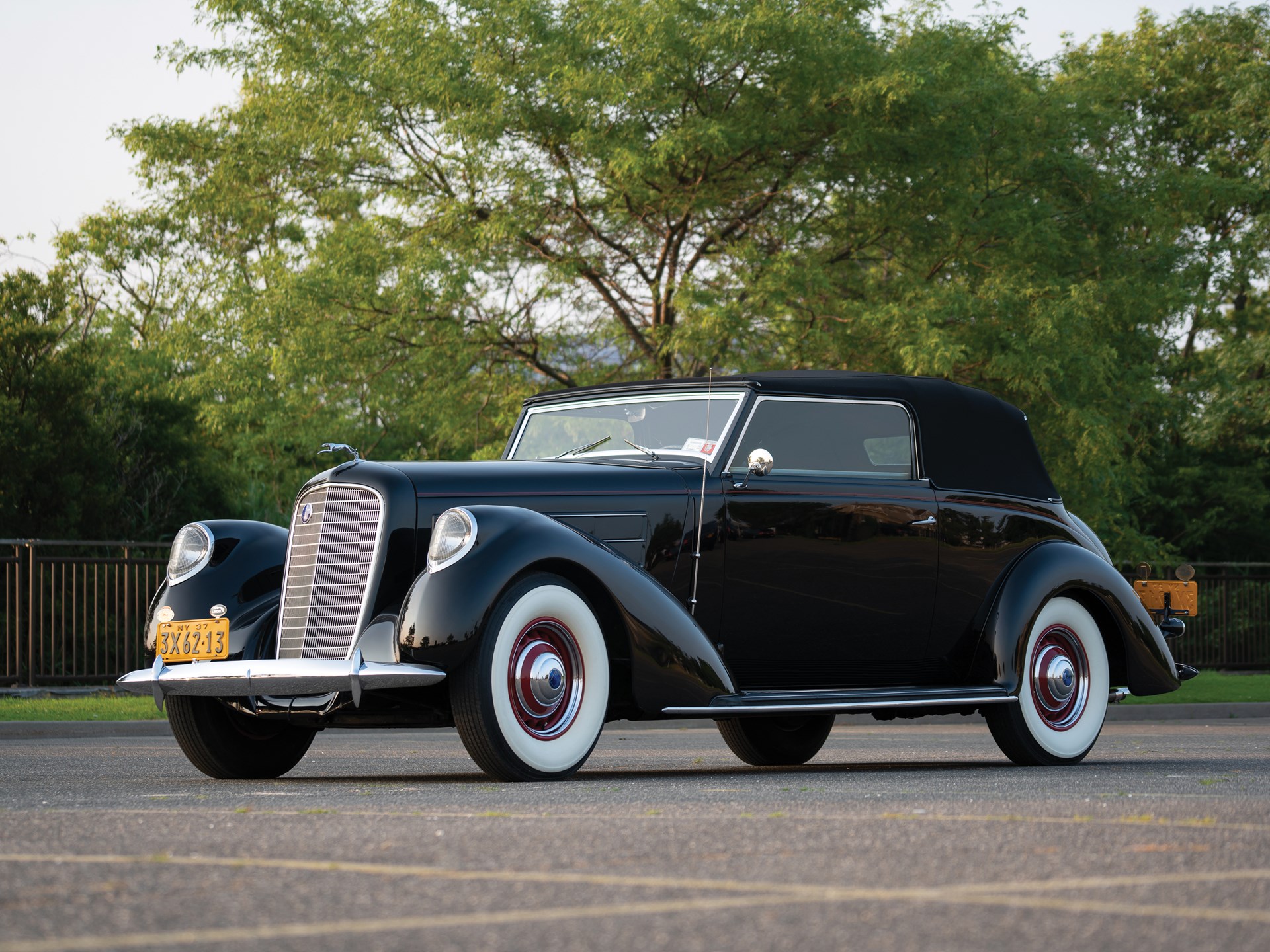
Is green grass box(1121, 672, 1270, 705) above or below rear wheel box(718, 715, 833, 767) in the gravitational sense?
below

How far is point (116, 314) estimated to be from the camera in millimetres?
44906

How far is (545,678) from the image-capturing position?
7.36 metres

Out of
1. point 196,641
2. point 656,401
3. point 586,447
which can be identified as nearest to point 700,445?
point 656,401

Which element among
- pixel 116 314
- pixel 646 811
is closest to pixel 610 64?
pixel 646 811

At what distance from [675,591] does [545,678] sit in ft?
3.51

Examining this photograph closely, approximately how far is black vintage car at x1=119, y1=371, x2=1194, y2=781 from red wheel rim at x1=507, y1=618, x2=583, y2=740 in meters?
0.01

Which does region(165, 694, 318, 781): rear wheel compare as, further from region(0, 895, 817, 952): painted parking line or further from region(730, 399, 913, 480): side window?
region(0, 895, 817, 952): painted parking line

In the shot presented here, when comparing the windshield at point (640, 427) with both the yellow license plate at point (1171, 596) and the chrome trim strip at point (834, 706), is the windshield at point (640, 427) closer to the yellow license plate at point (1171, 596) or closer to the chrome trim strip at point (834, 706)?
the chrome trim strip at point (834, 706)

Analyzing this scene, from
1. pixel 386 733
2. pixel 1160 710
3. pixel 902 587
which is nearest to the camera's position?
pixel 902 587

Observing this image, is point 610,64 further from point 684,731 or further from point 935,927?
point 935,927

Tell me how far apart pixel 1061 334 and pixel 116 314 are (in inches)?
1233

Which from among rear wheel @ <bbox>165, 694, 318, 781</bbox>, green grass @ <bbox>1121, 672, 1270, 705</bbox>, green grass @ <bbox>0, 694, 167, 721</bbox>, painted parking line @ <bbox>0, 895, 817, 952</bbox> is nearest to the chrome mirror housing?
rear wheel @ <bbox>165, 694, 318, 781</bbox>

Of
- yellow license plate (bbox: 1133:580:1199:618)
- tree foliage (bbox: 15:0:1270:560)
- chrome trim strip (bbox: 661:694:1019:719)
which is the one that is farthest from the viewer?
tree foliage (bbox: 15:0:1270:560)

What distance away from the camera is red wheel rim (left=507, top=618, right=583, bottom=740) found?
7.32 m
